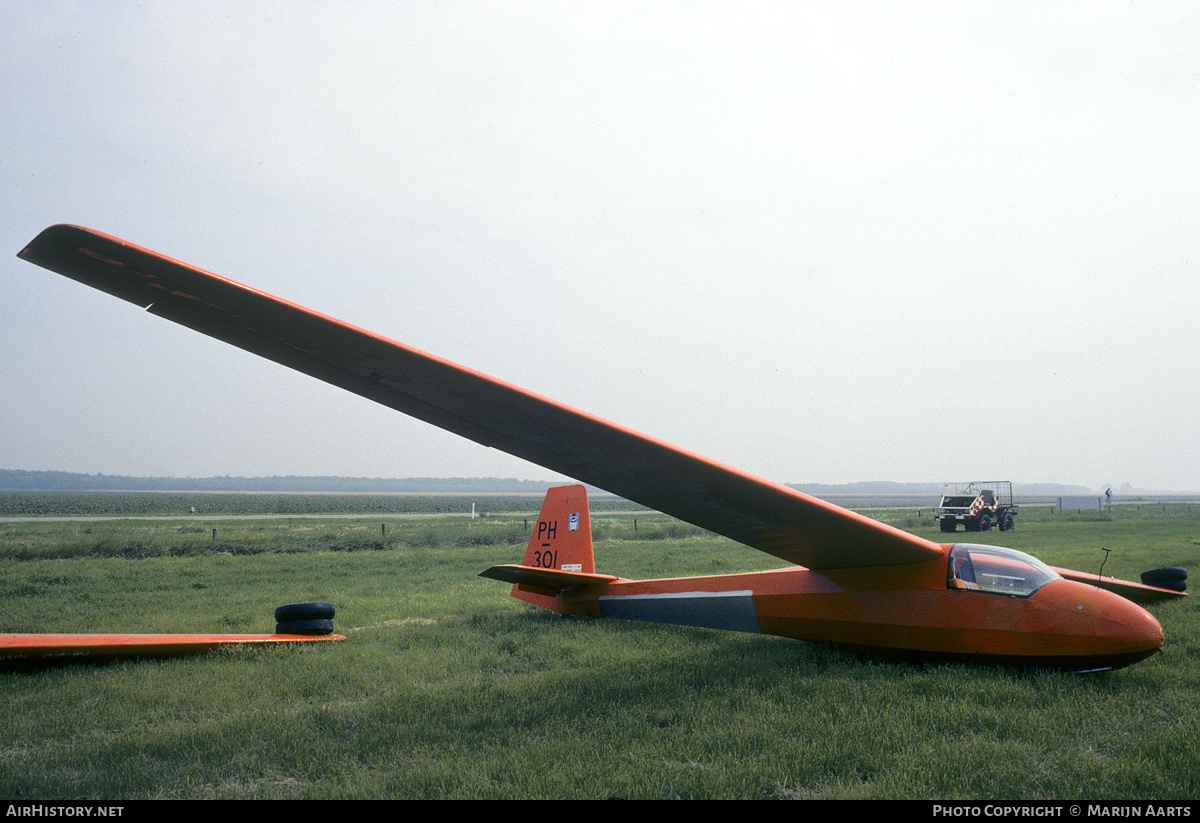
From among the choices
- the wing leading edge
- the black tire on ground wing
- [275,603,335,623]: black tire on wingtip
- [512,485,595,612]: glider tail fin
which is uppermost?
the wing leading edge

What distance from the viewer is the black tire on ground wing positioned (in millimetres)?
7523

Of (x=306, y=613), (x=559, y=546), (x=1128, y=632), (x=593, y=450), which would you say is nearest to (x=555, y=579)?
(x=559, y=546)

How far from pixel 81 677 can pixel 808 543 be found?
7.17 meters

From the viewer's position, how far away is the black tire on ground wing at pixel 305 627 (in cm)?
752

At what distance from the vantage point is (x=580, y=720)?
4680 millimetres

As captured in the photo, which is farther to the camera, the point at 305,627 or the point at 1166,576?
the point at 1166,576

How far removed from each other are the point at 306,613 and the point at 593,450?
17.0 ft

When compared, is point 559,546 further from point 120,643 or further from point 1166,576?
point 1166,576

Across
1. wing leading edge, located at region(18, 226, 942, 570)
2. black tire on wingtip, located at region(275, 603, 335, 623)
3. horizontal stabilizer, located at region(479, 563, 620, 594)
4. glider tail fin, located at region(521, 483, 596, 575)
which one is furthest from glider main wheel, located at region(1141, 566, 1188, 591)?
black tire on wingtip, located at region(275, 603, 335, 623)

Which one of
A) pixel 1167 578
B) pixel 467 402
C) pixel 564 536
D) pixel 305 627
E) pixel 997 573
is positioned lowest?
pixel 305 627

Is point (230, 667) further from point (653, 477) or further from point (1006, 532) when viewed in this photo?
point (1006, 532)

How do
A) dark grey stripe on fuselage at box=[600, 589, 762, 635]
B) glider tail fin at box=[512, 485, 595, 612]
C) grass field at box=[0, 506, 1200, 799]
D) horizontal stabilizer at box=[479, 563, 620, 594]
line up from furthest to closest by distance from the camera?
glider tail fin at box=[512, 485, 595, 612]
horizontal stabilizer at box=[479, 563, 620, 594]
dark grey stripe on fuselage at box=[600, 589, 762, 635]
grass field at box=[0, 506, 1200, 799]

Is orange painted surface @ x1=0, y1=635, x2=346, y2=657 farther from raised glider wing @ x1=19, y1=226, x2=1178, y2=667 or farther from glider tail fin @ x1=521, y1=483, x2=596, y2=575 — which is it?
raised glider wing @ x1=19, y1=226, x2=1178, y2=667

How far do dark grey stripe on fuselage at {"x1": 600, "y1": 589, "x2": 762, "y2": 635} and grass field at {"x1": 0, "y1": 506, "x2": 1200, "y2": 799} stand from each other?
223mm
